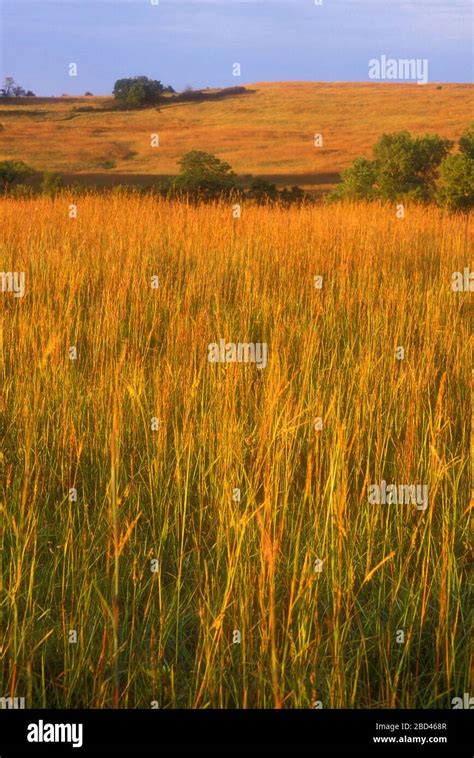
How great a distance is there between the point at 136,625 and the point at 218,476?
2.22 ft

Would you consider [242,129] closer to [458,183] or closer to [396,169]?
[396,169]

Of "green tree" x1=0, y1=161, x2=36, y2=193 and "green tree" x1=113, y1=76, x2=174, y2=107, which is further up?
"green tree" x1=113, y1=76, x2=174, y2=107

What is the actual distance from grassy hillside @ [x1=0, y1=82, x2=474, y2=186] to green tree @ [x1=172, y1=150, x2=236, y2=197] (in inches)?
522

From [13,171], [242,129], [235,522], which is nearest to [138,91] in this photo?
[242,129]

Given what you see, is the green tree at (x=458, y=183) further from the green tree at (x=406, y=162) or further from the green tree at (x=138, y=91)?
the green tree at (x=138, y=91)

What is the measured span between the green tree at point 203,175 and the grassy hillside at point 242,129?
13249 millimetres

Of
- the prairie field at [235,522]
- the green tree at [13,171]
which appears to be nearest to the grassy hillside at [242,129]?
the green tree at [13,171]

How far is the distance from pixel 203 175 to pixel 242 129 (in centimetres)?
2751

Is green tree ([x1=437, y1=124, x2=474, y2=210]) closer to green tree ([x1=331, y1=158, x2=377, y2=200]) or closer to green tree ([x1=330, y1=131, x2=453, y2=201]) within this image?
→ green tree ([x1=330, y1=131, x2=453, y2=201])

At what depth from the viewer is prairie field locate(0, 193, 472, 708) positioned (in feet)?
6.23

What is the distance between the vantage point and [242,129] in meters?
42.2

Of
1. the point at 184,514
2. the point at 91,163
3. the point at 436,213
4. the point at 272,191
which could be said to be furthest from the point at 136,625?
the point at 91,163

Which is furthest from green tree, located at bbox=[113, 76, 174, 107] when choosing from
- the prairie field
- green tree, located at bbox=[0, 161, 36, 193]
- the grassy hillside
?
the prairie field
